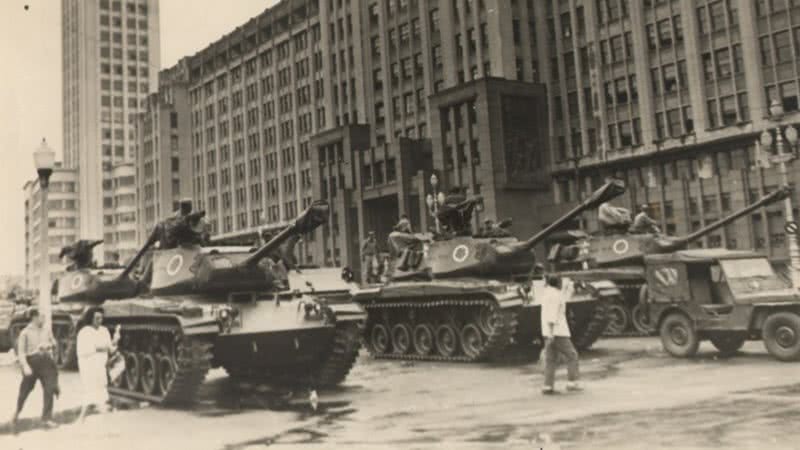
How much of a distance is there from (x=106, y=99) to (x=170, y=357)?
104167 mm

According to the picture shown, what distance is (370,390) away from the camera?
49.0 ft

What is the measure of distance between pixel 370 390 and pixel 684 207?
37.6 metres

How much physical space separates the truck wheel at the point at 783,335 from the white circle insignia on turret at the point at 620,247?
7816 mm

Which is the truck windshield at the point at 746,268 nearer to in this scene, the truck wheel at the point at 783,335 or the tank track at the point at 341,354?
the truck wheel at the point at 783,335

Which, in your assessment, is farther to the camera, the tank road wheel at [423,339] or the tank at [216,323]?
the tank road wheel at [423,339]

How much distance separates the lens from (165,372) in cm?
1445

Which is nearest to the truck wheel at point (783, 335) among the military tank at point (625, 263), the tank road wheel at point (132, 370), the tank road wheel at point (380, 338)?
the military tank at point (625, 263)

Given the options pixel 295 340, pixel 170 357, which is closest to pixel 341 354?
pixel 295 340

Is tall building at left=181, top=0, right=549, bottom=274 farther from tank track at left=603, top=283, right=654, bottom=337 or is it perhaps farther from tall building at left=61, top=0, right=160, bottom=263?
tank track at left=603, top=283, right=654, bottom=337

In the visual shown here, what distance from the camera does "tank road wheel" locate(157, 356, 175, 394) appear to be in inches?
547

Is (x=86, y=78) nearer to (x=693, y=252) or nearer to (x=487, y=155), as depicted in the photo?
(x=487, y=155)

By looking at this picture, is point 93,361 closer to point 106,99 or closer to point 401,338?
point 401,338

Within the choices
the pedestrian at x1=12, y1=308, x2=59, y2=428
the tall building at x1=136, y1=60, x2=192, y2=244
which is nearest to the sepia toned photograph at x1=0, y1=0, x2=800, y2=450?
the pedestrian at x1=12, y1=308, x2=59, y2=428

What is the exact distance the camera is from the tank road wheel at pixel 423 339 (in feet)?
64.1
